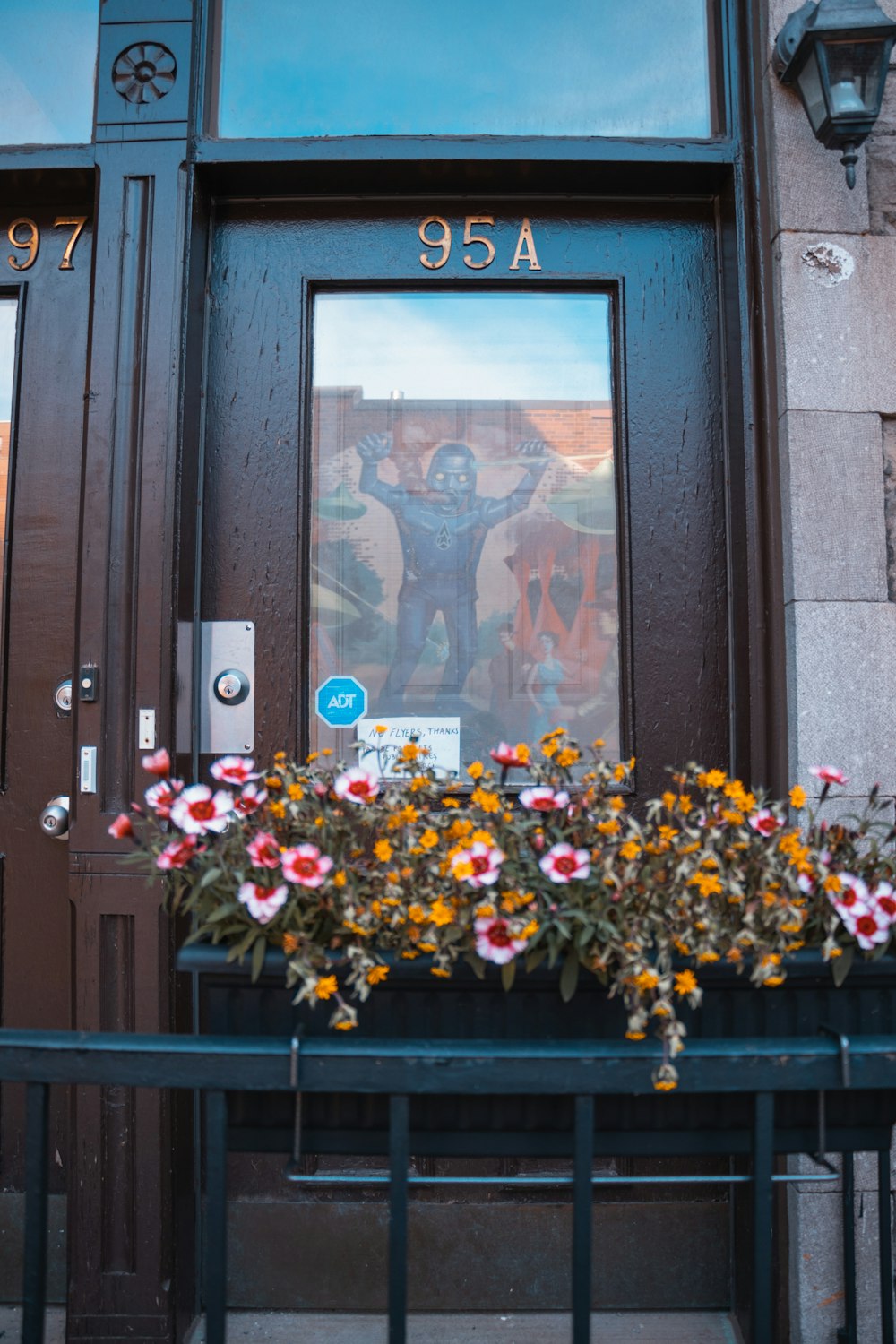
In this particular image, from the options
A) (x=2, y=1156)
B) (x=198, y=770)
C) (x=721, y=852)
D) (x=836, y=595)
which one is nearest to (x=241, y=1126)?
(x=721, y=852)

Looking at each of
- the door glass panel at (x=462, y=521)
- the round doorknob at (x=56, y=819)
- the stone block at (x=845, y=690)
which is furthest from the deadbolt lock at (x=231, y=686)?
the stone block at (x=845, y=690)

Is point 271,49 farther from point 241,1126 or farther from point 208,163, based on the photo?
point 241,1126

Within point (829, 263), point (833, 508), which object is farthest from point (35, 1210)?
point (829, 263)

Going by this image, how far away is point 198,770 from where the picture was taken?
266cm

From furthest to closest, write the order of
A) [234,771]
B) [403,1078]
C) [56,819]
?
[56,819], [234,771], [403,1078]

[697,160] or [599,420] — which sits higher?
[697,160]

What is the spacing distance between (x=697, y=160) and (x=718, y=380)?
585 mm

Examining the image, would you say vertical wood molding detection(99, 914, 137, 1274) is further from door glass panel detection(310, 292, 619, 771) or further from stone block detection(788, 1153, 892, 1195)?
stone block detection(788, 1153, 892, 1195)

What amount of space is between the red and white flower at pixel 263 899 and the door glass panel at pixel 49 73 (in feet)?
7.57

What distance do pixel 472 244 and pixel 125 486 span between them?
3.98ft

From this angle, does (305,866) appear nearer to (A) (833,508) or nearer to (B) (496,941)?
(B) (496,941)

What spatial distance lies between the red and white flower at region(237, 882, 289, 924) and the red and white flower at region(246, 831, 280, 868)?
3cm

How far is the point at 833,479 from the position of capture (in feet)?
7.89

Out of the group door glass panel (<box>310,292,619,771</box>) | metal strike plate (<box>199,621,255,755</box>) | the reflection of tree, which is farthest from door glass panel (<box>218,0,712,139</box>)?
metal strike plate (<box>199,621,255,755</box>)
